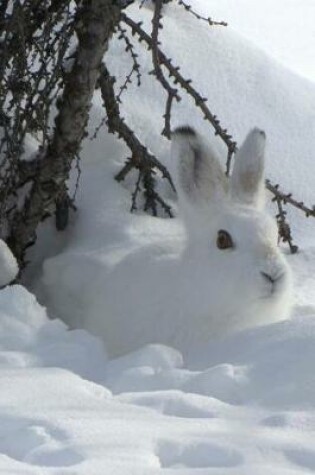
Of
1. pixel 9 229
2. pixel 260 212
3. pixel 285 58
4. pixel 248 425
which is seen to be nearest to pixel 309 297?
pixel 260 212

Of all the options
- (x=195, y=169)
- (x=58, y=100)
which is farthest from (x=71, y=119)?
(x=195, y=169)

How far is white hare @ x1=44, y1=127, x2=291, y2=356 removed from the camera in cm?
393

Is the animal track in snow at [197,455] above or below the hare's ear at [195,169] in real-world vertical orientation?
below

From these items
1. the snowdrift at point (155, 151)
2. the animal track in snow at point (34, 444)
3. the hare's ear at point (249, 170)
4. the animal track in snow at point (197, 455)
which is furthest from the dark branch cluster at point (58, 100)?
the animal track in snow at point (197, 455)

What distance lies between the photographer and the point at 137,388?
2.99m

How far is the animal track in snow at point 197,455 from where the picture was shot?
90.0 inches

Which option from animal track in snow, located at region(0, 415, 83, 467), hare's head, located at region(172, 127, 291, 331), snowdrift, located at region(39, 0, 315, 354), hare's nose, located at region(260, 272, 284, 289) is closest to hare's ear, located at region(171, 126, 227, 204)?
hare's head, located at region(172, 127, 291, 331)

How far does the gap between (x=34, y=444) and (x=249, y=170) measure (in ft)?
6.93

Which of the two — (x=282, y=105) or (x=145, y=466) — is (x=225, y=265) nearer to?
(x=145, y=466)

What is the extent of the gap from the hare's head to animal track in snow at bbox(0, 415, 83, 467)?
62.0 inches

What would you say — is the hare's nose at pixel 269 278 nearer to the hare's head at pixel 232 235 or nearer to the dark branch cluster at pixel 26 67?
the hare's head at pixel 232 235

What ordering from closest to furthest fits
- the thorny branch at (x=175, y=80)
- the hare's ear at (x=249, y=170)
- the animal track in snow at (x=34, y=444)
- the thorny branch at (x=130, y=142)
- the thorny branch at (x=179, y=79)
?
the animal track in snow at (x=34, y=444) → the thorny branch at (x=175, y=80) → the hare's ear at (x=249, y=170) → the thorny branch at (x=179, y=79) → the thorny branch at (x=130, y=142)

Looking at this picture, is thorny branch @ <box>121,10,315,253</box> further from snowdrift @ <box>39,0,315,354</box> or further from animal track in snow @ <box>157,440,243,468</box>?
animal track in snow @ <box>157,440,243,468</box>

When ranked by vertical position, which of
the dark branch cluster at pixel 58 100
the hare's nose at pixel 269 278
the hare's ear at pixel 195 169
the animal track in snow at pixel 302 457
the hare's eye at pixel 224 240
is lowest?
the animal track in snow at pixel 302 457
